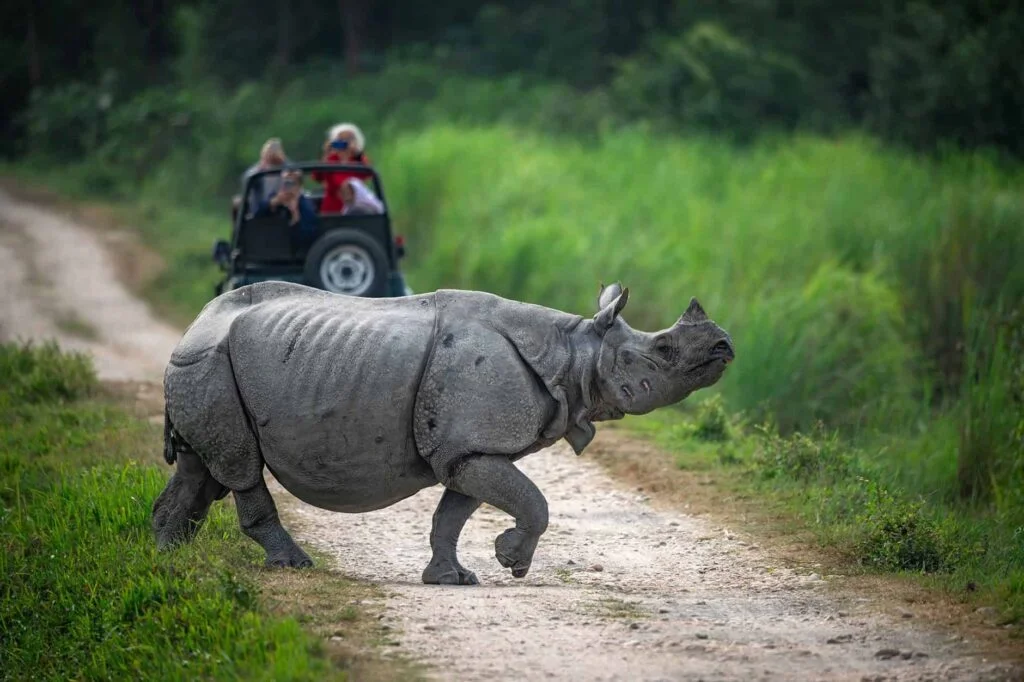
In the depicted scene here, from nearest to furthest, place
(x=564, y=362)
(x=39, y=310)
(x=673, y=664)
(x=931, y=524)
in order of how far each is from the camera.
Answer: (x=673, y=664)
(x=564, y=362)
(x=931, y=524)
(x=39, y=310)

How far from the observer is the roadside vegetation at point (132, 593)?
19.0 ft

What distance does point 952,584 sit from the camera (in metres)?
6.82

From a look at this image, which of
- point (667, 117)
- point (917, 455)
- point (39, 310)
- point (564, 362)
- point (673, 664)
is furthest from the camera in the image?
point (667, 117)

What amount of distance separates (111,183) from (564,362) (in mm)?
21968

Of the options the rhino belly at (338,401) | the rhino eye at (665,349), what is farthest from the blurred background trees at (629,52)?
the rhino belly at (338,401)

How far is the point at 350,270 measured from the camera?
1215cm

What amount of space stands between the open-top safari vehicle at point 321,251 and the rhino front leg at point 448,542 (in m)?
5.11

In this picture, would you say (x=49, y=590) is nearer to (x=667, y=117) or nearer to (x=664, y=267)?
(x=664, y=267)

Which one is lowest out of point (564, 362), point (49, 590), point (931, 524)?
point (49, 590)

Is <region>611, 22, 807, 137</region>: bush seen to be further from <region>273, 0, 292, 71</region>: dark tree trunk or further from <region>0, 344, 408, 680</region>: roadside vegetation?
<region>0, 344, 408, 680</region>: roadside vegetation

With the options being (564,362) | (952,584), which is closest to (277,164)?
(564,362)

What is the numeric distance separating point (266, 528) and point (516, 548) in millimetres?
1228

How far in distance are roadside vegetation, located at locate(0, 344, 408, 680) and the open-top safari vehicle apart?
2.61m

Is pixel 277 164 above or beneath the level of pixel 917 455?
above
